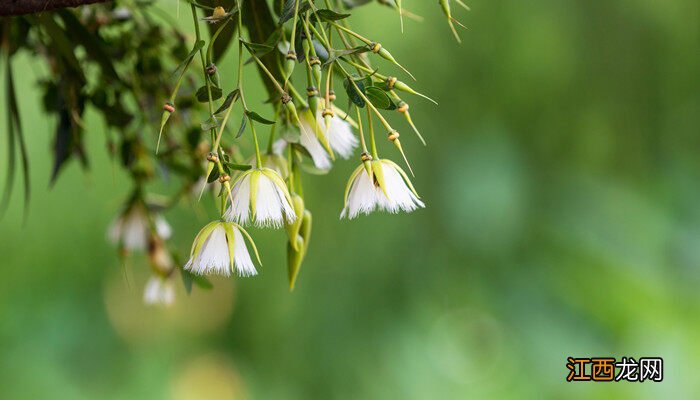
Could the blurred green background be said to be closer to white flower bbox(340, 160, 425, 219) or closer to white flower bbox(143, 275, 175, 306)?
white flower bbox(143, 275, 175, 306)

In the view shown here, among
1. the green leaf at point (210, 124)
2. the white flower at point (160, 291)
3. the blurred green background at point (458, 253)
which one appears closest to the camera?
the green leaf at point (210, 124)

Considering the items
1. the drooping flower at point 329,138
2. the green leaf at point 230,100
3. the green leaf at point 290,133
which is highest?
the drooping flower at point 329,138

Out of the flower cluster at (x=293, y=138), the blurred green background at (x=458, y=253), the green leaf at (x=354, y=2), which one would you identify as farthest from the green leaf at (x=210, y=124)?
the blurred green background at (x=458, y=253)

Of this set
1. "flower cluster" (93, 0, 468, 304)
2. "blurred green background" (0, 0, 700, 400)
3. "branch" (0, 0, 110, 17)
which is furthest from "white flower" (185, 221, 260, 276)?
"blurred green background" (0, 0, 700, 400)

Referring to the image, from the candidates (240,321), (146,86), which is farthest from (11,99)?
(240,321)

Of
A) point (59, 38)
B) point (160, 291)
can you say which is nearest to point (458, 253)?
point (160, 291)

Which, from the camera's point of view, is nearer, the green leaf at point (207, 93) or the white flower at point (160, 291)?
the green leaf at point (207, 93)

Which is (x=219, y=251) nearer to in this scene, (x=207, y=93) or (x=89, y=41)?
(x=207, y=93)

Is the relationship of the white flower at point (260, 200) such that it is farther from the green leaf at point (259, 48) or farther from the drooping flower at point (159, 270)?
the drooping flower at point (159, 270)
